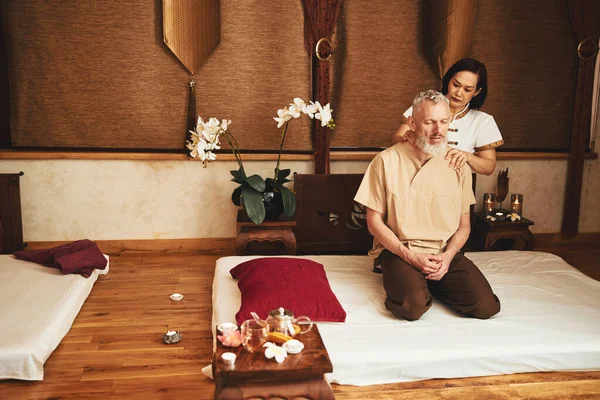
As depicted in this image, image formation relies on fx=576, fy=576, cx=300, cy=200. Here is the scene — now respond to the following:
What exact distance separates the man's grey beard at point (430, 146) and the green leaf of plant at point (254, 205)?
3.59 feet

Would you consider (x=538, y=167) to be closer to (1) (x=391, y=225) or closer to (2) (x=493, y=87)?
(2) (x=493, y=87)

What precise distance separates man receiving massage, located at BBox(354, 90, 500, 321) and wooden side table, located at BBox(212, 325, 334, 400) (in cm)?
84

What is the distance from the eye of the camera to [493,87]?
13.1ft

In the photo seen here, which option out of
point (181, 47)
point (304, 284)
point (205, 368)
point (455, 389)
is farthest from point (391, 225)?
point (181, 47)

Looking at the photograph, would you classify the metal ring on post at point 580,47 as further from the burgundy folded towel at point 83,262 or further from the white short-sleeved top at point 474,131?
the burgundy folded towel at point 83,262

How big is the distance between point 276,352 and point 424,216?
1.17m

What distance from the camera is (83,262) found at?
3.07 metres

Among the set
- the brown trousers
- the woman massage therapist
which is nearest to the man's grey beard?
the woman massage therapist

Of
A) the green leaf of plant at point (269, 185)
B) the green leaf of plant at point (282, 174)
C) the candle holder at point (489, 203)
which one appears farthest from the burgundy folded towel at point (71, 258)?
the candle holder at point (489, 203)

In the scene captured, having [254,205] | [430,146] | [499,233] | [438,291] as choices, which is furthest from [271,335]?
[499,233]

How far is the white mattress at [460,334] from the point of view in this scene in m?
2.12

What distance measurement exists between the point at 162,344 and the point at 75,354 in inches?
13.7

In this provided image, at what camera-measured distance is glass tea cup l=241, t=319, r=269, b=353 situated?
1.74 m

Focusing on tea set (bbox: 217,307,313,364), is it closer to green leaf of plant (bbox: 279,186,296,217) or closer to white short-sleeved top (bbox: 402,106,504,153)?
green leaf of plant (bbox: 279,186,296,217)
